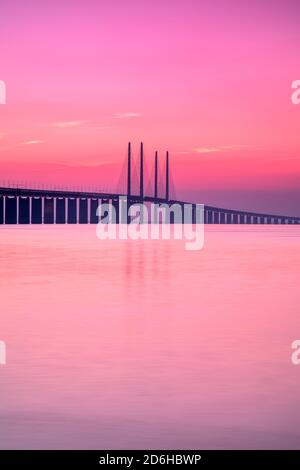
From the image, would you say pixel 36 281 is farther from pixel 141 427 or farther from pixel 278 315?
pixel 141 427

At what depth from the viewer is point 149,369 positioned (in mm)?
10844

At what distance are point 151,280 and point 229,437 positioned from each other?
63.9 ft

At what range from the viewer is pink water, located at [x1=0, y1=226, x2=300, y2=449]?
770 centimetres
